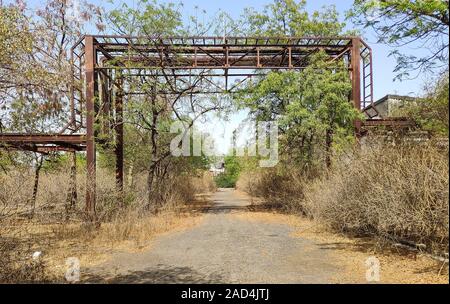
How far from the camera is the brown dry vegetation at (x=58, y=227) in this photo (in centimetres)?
794

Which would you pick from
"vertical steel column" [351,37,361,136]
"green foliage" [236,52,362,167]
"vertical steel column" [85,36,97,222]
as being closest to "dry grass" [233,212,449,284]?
"green foliage" [236,52,362,167]

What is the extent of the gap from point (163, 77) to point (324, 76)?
7.14 meters

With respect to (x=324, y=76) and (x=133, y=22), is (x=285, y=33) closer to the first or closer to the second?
(x=324, y=76)

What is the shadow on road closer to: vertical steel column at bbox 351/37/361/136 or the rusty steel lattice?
the rusty steel lattice

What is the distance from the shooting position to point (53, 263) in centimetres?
865

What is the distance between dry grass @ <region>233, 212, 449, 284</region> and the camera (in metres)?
6.88

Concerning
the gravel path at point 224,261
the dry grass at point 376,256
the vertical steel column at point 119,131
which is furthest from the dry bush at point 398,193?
the vertical steel column at point 119,131

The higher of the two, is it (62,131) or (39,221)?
(62,131)

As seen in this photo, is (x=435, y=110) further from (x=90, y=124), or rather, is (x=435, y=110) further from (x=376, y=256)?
(x=90, y=124)

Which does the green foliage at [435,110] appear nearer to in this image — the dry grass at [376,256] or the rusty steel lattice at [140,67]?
the dry grass at [376,256]

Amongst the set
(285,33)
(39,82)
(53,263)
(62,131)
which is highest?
(285,33)

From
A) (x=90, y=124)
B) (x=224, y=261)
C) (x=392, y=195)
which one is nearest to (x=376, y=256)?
(x=392, y=195)
